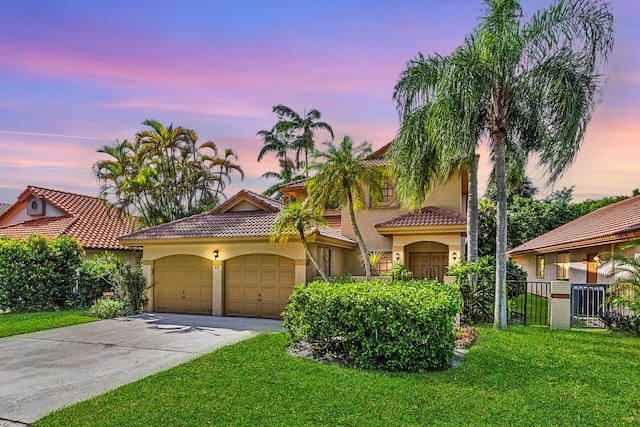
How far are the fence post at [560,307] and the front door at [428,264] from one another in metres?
5.52

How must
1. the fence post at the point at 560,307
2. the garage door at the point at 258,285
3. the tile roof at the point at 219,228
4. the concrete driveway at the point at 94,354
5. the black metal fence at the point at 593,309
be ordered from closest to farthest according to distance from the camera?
the concrete driveway at the point at 94,354 → the fence post at the point at 560,307 → the black metal fence at the point at 593,309 → the garage door at the point at 258,285 → the tile roof at the point at 219,228

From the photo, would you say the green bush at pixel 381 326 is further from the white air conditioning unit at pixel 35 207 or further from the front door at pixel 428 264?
the white air conditioning unit at pixel 35 207

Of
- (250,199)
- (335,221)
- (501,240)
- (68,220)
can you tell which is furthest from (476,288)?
(68,220)

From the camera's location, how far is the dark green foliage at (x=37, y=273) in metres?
16.2

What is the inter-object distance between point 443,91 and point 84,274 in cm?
1562

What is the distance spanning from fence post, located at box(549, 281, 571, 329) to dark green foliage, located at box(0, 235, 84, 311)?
17.5 meters

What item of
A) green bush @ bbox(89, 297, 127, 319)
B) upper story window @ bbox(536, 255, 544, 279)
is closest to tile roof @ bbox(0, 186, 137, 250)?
green bush @ bbox(89, 297, 127, 319)

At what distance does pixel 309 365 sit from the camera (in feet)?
26.0

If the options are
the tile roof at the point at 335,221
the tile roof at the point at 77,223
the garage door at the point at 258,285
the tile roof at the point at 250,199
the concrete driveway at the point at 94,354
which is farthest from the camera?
the tile roof at the point at 77,223

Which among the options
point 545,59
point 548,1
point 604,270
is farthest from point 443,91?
point 604,270

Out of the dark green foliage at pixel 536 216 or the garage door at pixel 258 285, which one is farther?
the dark green foliage at pixel 536 216

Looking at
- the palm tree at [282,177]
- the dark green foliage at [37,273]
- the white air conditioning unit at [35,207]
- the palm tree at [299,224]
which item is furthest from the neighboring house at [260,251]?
the palm tree at [282,177]

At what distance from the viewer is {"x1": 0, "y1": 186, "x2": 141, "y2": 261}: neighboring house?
69.0 feet

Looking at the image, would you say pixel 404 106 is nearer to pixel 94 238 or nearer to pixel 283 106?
pixel 94 238
